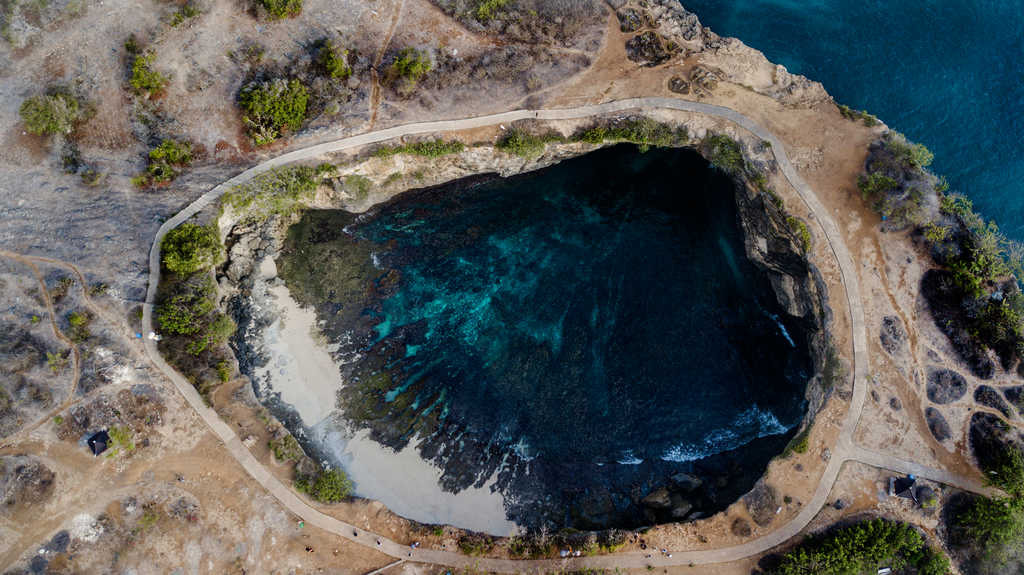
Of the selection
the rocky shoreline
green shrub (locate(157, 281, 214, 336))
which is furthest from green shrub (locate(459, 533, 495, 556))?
green shrub (locate(157, 281, 214, 336))

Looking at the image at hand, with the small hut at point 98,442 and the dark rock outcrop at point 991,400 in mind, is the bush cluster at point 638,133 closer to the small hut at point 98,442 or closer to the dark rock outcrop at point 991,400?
the dark rock outcrop at point 991,400

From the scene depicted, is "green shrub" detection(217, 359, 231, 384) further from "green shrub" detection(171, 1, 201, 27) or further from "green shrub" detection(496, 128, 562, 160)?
"green shrub" detection(171, 1, 201, 27)

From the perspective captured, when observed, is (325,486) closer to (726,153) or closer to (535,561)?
(535,561)

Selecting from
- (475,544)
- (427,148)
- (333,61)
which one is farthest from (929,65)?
(475,544)

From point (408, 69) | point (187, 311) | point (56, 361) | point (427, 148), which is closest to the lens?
point (56, 361)

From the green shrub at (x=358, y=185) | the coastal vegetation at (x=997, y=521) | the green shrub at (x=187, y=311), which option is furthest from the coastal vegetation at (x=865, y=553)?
the green shrub at (x=187, y=311)
